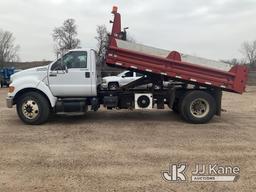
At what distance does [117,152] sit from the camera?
7.55 m

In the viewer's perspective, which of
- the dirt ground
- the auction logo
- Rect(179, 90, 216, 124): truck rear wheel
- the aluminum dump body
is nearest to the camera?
the dirt ground

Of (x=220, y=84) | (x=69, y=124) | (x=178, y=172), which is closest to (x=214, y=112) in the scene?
(x=220, y=84)

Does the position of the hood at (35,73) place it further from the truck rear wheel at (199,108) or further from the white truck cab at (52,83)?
the truck rear wheel at (199,108)

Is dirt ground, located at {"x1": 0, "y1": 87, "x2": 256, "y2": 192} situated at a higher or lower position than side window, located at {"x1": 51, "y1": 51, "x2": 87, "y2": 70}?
lower

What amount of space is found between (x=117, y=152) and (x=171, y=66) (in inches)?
164

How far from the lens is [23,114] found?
1077 cm

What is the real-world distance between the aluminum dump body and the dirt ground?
50.9 inches

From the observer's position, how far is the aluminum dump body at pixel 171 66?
1084cm

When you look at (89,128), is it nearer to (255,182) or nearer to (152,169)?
(152,169)

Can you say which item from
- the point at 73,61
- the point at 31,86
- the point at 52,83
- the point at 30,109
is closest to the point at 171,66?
the point at 73,61

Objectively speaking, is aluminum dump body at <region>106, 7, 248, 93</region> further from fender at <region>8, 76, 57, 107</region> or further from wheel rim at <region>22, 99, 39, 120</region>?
wheel rim at <region>22, 99, 39, 120</region>

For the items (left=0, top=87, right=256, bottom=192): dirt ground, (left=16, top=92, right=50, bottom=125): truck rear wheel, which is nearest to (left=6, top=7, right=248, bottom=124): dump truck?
(left=16, top=92, right=50, bottom=125): truck rear wheel

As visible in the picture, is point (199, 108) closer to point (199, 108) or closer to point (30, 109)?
point (199, 108)

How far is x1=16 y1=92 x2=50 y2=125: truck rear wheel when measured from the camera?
422 inches
